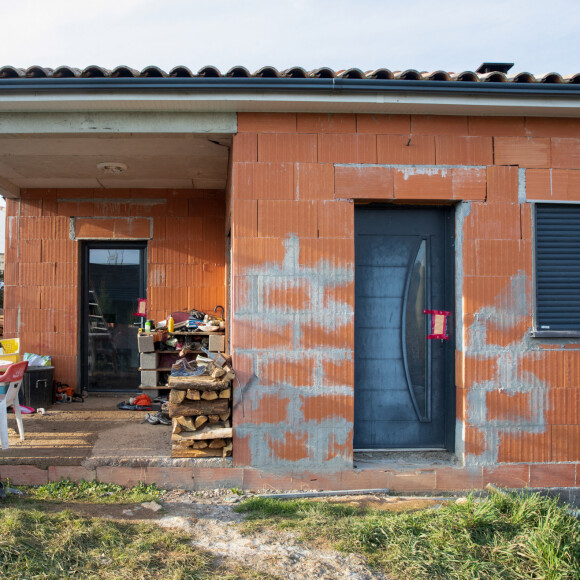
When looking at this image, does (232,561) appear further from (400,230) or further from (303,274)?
(400,230)

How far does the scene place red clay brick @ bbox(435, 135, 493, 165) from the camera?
5.21 metres

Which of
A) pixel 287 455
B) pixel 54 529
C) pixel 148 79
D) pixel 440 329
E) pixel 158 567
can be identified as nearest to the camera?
pixel 158 567

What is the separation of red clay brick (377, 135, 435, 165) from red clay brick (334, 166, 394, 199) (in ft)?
0.44

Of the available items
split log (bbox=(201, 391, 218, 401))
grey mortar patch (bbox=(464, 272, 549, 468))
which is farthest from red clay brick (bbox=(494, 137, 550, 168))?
split log (bbox=(201, 391, 218, 401))

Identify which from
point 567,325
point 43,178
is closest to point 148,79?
point 43,178

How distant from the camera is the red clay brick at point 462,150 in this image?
205 inches

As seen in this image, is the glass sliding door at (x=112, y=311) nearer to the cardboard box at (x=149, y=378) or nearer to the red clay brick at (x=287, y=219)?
the cardboard box at (x=149, y=378)

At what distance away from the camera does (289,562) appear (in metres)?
3.54

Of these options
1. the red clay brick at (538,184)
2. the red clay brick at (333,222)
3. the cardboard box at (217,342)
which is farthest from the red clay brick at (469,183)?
the cardboard box at (217,342)

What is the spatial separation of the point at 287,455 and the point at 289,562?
59.1 inches

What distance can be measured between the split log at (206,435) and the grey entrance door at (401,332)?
1.37m

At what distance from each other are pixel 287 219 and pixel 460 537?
3144 millimetres

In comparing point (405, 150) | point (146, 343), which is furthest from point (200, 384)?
point (405, 150)

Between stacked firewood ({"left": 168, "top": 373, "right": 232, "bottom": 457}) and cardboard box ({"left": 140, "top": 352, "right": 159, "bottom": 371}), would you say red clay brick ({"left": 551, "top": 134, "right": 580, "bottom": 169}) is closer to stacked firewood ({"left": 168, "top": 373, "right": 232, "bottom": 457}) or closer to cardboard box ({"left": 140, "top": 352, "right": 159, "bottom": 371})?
stacked firewood ({"left": 168, "top": 373, "right": 232, "bottom": 457})
